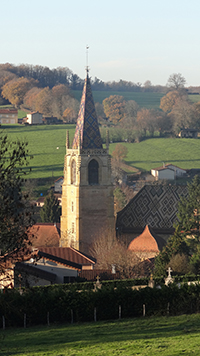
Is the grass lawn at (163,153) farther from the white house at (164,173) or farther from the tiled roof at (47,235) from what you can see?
the tiled roof at (47,235)

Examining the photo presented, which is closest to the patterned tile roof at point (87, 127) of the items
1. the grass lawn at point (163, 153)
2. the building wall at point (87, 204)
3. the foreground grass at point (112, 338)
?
the building wall at point (87, 204)

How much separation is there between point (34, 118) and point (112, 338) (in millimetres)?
128208

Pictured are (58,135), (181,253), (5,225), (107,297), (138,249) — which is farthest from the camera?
(58,135)

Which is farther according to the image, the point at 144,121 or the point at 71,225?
the point at 144,121

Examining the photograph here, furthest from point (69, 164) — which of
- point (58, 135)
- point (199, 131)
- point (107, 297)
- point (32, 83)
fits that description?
point (32, 83)

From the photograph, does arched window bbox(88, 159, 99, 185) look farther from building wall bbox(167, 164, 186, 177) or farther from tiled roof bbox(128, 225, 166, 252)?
building wall bbox(167, 164, 186, 177)

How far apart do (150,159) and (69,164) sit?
69115 mm

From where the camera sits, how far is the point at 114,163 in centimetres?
12225

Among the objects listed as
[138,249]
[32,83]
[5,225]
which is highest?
[32,83]

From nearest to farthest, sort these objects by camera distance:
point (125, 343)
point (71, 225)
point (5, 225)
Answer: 1. point (5, 225)
2. point (125, 343)
3. point (71, 225)

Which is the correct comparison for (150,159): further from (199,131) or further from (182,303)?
(182,303)

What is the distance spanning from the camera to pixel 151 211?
2650 inches

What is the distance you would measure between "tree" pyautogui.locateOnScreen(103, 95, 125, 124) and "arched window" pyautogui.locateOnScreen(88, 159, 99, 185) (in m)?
112

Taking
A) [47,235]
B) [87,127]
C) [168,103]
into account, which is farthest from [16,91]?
[87,127]
